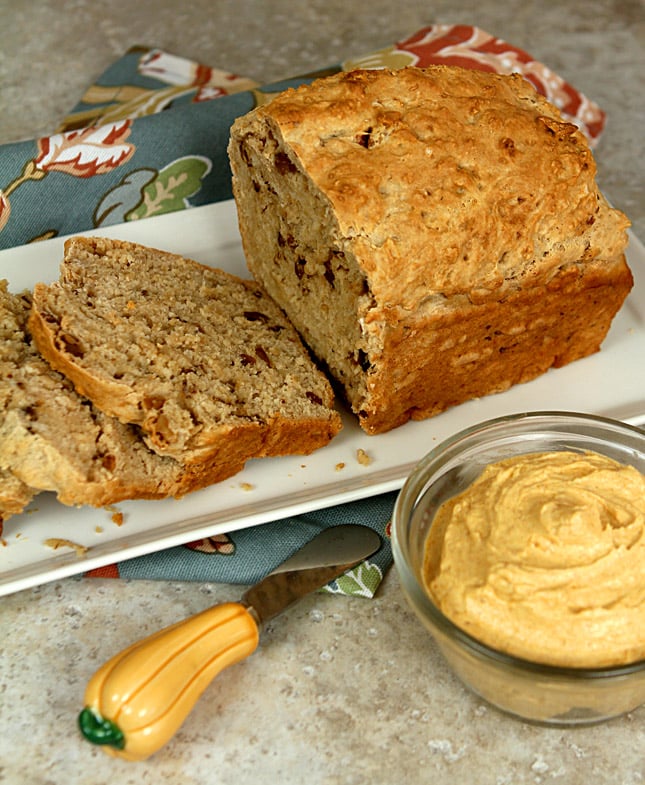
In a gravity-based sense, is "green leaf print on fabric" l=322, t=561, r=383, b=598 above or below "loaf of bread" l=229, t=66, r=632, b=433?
below

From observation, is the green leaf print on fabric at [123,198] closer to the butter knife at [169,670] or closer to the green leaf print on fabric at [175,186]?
the green leaf print on fabric at [175,186]

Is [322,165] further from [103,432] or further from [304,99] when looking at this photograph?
[103,432]

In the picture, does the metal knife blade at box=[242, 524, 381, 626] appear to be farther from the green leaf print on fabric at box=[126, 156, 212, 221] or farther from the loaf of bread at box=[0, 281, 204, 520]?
the green leaf print on fabric at box=[126, 156, 212, 221]

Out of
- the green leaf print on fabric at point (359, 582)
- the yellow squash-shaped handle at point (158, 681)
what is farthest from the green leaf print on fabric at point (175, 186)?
the yellow squash-shaped handle at point (158, 681)

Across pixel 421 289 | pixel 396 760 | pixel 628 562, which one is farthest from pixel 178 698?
pixel 421 289

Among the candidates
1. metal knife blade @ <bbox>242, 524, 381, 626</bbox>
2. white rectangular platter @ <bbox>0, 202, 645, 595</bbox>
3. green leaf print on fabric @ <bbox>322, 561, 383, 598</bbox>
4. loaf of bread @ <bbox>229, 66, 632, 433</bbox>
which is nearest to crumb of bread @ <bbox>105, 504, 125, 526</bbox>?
white rectangular platter @ <bbox>0, 202, 645, 595</bbox>

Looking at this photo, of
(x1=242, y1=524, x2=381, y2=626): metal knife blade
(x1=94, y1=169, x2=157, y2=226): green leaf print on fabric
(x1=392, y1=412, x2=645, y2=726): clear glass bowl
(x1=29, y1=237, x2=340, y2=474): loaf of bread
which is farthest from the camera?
(x1=94, y1=169, x2=157, y2=226): green leaf print on fabric
